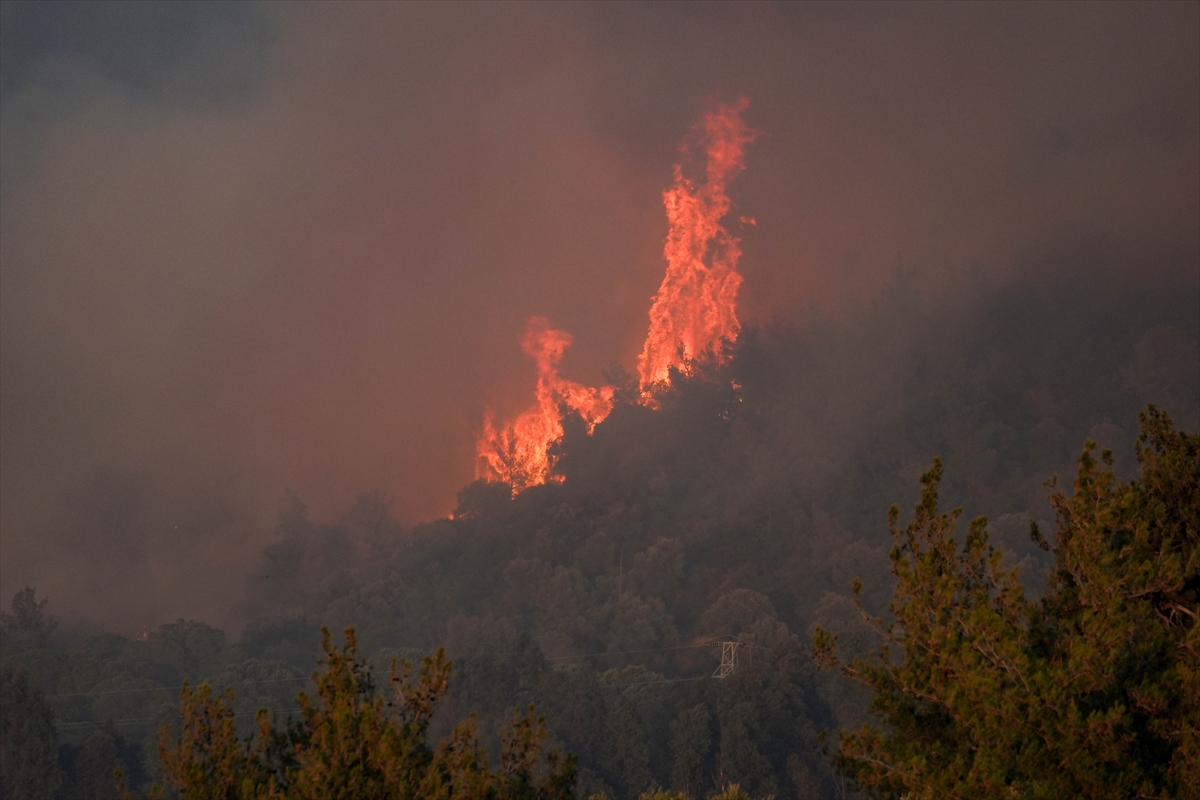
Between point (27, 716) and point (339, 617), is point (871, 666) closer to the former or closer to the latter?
point (27, 716)

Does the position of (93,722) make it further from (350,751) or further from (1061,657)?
(1061,657)

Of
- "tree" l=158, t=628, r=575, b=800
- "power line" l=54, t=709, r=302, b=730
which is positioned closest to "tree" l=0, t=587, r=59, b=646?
"power line" l=54, t=709, r=302, b=730

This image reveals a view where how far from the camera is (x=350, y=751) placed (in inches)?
725

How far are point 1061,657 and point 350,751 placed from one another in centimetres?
1096

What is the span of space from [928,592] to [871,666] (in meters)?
2.42

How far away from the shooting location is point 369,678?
824 inches

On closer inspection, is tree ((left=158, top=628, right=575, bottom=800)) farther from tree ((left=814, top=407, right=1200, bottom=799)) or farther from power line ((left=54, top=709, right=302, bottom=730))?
power line ((left=54, top=709, right=302, bottom=730))

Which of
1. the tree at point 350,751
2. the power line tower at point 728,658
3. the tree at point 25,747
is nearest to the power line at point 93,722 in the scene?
the tree at point 25,747

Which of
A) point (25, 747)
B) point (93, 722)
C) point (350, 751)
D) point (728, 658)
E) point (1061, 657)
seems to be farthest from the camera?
point (728, 658)

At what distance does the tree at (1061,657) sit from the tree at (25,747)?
294 ft

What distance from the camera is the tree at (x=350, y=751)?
59.5ft

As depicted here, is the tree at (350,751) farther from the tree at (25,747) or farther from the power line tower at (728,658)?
the power line tower at (728,658)

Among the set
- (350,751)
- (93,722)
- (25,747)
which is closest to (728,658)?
(93,722)

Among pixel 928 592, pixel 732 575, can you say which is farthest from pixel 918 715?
pixel 732 575
